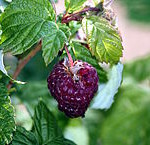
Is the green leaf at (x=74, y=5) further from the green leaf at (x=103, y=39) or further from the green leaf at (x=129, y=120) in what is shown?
the green leaf at (x=129, y=120)

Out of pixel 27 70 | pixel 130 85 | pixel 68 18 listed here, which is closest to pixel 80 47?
pixel 68 18

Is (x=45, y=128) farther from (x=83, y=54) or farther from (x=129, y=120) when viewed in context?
(x=129, y=120)

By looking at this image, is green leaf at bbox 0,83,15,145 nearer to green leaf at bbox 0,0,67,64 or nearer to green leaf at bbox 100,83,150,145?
green leaf at bbox 0,0,67,64

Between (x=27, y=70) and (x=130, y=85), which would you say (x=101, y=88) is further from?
(x=130, y=85)

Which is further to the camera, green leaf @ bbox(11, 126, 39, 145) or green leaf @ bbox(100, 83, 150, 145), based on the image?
green leaf @ bbox(100, 83, 150, 145)

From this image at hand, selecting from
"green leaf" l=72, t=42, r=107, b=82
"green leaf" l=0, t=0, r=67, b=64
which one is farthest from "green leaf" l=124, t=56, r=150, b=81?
"green leaf" l=0, t=0, r=67, b=64

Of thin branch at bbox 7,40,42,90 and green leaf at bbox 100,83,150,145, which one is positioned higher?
thin branch at bbox 7,40,42,90

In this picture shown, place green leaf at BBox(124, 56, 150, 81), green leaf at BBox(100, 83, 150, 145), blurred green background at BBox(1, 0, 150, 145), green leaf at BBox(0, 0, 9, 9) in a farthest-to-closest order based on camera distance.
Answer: green leaf at BBox(124, 56, 150, 81) → green leaf at BBox(100, 83, 150, 145) → blurred green background at BBox(1, 0, 150, 145) → green leaf at BBox(0, 0, 9, 9)
